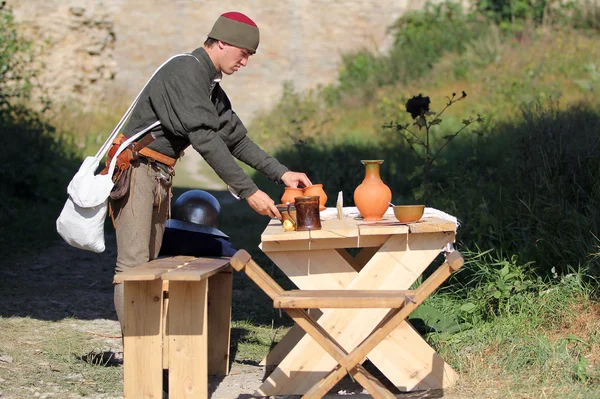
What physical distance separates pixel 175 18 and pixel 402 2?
519 centimetres

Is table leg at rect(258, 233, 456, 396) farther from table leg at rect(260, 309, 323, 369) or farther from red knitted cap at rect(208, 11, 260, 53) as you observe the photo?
red knitted cap at rect(208, 11, 260, 53)

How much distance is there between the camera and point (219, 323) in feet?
15.8

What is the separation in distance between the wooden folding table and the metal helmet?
1016mm

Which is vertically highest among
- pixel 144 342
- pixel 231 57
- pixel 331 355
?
pixel 231 57

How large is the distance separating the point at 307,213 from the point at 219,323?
1176mm

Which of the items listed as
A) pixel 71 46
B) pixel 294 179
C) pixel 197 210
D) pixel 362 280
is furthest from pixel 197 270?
pixel 71 46

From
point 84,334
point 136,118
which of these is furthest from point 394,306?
point 84,334

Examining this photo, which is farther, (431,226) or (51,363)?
(51,363)

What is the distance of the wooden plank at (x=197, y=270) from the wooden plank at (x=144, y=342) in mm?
215

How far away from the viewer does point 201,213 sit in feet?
16.9

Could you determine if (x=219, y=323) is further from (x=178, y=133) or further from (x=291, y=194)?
(x=178, y=133)

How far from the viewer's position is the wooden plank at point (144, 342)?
13.1 ft

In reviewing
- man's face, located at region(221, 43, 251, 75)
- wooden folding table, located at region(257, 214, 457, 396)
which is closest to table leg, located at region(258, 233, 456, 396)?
wooden folding table, located at region(257, 214, 457, 396)

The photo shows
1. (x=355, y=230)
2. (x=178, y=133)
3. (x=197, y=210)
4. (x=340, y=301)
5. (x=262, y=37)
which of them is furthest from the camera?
(x=262, y=37)
